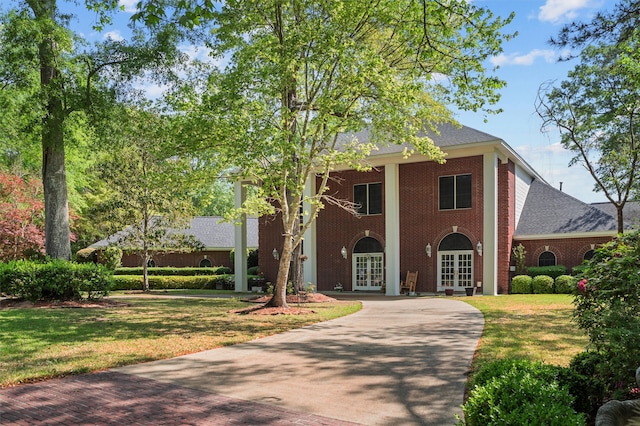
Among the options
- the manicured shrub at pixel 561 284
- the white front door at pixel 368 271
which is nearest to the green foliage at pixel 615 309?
the manicured shrub at pixel 561 284

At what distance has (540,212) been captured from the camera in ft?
89.2

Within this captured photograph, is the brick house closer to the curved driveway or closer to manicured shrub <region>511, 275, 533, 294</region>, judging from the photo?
manicured shrub <region>511, 275, 533, 294</region>

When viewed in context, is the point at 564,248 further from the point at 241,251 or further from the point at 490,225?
the point at 241,251

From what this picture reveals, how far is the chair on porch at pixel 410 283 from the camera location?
24.8m

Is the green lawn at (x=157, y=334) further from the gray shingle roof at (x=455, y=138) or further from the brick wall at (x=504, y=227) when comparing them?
the gray shingle roof at (x=455, y=138)

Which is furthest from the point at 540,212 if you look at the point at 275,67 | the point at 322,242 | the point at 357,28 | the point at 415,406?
the point at 415,406

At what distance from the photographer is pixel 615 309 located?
4688mm

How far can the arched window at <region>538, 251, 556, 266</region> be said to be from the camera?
25.2 metres

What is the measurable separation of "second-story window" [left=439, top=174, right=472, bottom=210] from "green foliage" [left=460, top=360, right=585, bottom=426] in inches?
804

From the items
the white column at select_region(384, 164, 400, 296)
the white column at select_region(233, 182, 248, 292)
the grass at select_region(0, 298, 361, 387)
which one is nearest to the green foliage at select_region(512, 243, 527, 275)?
the white column at select_region(384, 164, 400, 296)

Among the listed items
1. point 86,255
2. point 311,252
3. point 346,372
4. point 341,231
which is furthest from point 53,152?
point 86,255

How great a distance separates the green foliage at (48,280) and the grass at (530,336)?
12493 millimetres

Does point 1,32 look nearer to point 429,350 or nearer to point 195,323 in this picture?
point 195,323

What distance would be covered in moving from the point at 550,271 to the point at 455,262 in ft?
14.5
